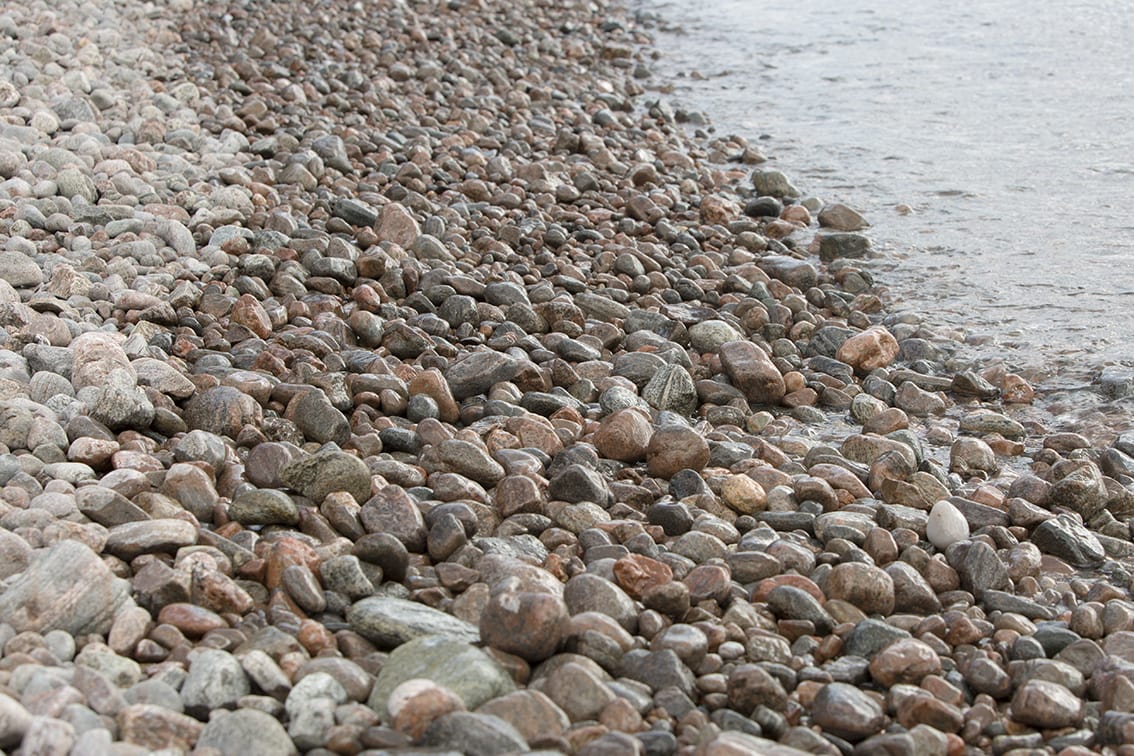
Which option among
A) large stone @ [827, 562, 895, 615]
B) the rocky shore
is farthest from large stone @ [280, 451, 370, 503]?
large stone @ [827, 562, 895, 615]

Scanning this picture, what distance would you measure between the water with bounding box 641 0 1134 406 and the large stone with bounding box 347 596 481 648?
278 cm

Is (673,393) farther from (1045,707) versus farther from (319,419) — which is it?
(1045,707)

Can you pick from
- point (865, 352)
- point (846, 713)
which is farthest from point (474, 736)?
point (865, 352)

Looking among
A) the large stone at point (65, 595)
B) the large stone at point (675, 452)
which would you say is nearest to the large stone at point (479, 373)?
the large stone at point (675, 452)

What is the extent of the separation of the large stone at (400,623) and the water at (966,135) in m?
2.78

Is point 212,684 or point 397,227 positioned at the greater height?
point 397,227

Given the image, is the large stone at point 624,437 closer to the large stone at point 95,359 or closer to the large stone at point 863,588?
the large stone at point 863,588

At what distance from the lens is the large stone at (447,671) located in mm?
2236

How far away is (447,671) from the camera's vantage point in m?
2.28

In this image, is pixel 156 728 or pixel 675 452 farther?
pixel 675 452

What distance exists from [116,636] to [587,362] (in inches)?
86.0

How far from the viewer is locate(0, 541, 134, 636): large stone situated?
2.34 m

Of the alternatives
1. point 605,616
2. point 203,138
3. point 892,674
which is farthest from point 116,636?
point 203,138

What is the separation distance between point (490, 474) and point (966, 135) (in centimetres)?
540
